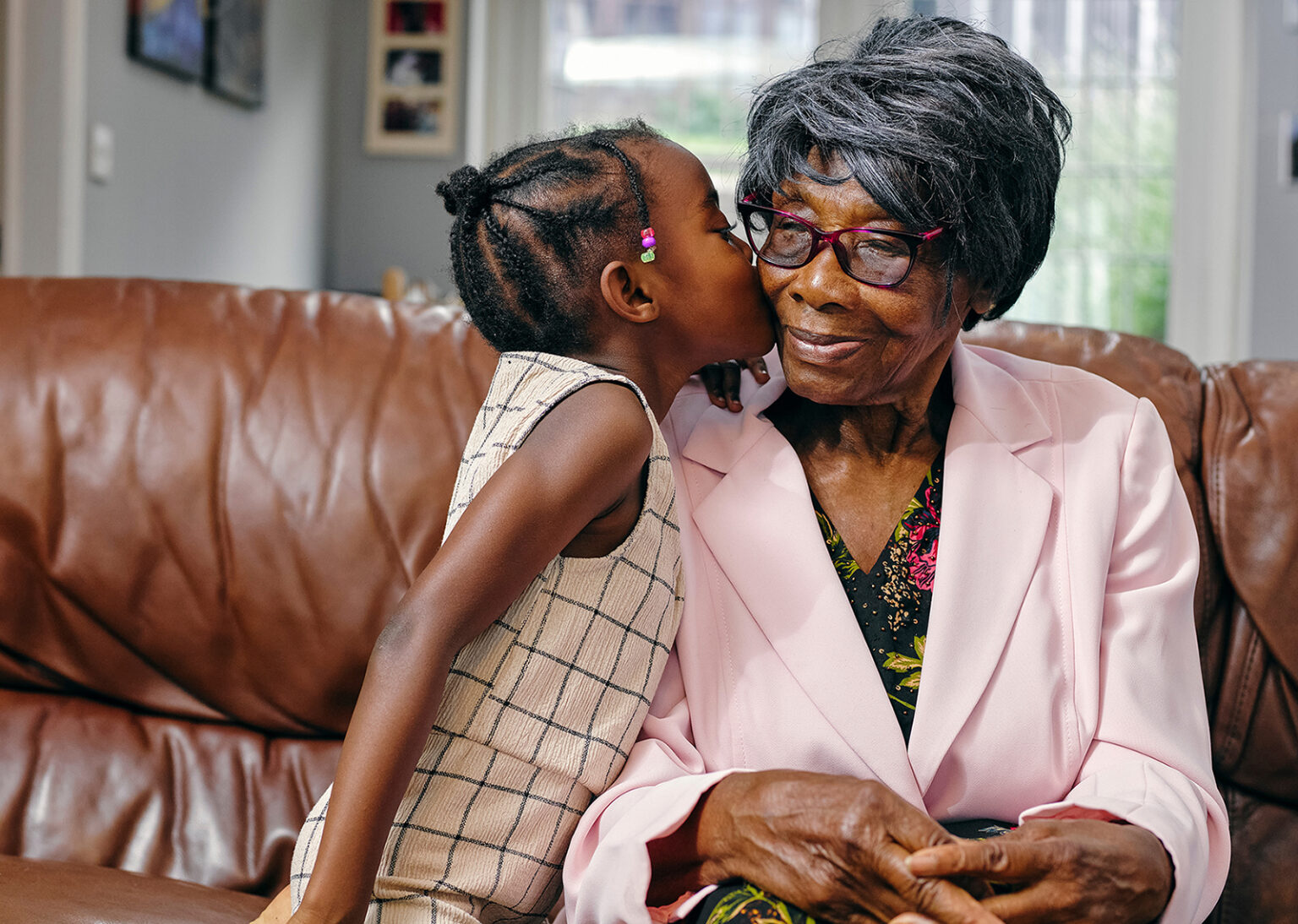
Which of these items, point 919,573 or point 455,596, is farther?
point 919,573

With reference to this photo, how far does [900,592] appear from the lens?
119 cm

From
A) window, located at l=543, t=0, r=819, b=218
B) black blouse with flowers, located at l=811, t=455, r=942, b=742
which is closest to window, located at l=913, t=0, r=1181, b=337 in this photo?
window, located at l=543, t=0, r=819, b=218

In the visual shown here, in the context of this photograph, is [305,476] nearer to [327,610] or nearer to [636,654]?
[327,610]

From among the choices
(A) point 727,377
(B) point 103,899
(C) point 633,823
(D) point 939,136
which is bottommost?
(B) point 103,899

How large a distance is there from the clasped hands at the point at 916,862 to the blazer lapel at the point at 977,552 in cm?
14

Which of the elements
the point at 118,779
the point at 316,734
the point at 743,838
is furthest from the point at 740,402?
the point at 118,779

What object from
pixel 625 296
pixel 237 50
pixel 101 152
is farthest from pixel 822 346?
pixel 237 50

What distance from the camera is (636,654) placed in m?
1.09

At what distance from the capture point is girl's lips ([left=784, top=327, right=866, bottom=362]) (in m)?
1.15

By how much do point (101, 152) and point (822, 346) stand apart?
2.50 m

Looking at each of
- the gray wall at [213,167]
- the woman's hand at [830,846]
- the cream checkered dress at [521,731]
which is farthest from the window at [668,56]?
the woman's hand at [830,846]

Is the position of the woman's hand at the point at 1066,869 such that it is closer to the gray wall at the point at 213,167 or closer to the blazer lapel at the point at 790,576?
the blazer lapel at the point at 790,576

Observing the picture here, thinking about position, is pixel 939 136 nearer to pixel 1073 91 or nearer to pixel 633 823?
pixel 633 823

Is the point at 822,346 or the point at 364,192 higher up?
the point at 364,192
